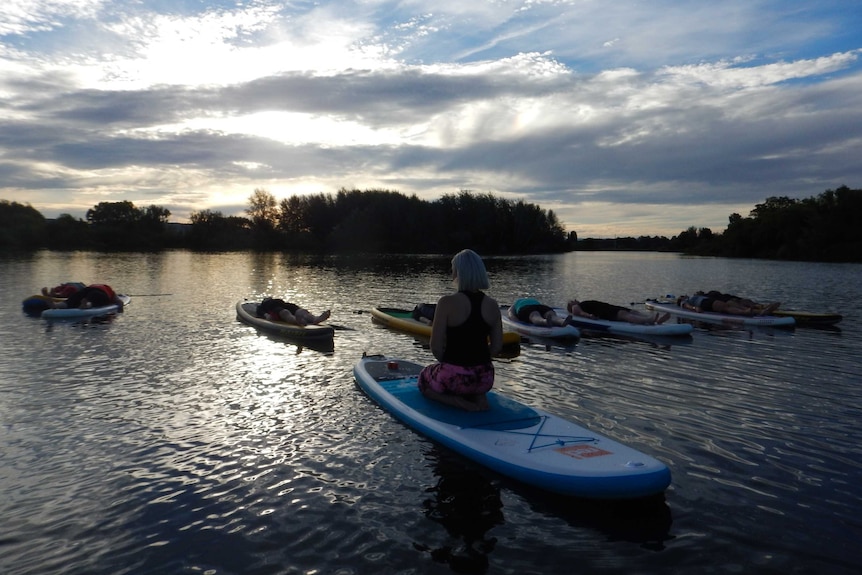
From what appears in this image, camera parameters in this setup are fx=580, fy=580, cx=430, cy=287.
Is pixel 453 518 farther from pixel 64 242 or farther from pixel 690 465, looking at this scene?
pixel 64 242

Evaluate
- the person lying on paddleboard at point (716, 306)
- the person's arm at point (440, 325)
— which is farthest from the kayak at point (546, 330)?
the person's arm at point (440, 325)

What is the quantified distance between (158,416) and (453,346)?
17.3 ft

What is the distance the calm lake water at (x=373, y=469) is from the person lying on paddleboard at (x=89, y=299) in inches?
250

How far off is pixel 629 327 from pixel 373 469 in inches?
522

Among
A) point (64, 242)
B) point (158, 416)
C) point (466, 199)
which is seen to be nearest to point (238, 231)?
point (64, 242)

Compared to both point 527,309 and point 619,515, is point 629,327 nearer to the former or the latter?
point 527,309

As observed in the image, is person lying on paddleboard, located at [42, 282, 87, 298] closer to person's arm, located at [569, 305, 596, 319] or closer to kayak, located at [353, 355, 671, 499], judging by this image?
kayak, located at [353, 355, 671, 499]

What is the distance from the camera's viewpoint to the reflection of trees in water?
5.44 m

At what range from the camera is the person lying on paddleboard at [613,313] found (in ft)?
61.5

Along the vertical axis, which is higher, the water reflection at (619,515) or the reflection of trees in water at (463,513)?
the water reflection at (619,515)

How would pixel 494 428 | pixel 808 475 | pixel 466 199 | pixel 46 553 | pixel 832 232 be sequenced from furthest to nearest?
pixel 466 199, pixel 832 232, pixel 494 428, pixel 808 475, pixel 46 553

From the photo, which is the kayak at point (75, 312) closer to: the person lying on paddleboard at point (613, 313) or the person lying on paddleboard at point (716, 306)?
the person lying on paddleboard at point (613, 313)

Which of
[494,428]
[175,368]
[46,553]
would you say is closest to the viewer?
[46,553]

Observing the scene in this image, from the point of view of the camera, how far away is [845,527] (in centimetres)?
595
